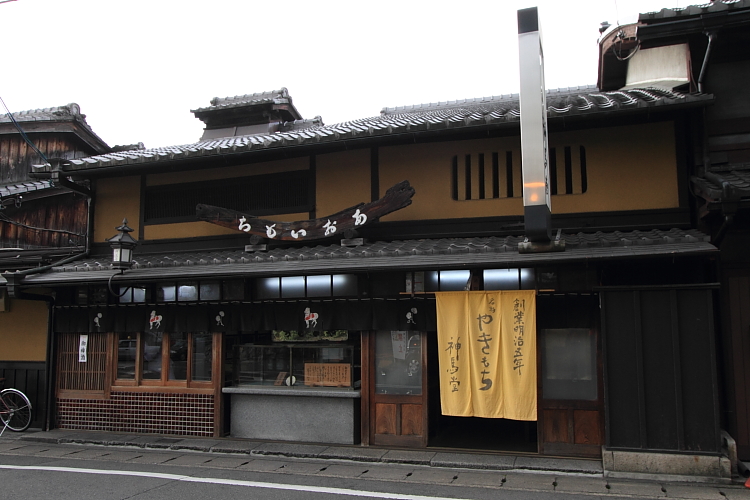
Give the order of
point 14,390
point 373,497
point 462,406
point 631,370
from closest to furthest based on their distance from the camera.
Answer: point 373,497
point 631,370
point 462,406
point 14,390

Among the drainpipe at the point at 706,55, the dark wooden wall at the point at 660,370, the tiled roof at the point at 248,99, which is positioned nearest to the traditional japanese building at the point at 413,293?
the dark wooden wall at the point at 660,370

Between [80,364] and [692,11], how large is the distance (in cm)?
1376

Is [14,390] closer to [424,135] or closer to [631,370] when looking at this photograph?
[424,135]

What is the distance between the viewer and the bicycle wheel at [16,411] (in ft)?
40.1

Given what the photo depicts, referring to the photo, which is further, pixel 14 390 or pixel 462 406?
pixel 14 390

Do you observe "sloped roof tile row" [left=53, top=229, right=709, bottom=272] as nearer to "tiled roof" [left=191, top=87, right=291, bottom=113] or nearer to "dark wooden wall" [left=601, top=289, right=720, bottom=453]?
"dark wooden wall" [left=601, top=289, right=720, bottom=453]

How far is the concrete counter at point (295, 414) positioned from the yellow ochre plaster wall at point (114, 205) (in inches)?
197

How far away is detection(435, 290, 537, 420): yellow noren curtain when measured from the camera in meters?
8.95

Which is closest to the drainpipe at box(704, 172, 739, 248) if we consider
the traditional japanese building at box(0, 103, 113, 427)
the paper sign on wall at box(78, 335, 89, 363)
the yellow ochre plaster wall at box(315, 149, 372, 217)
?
the yellow ochre plaster wall at box(315, 149, 372, 217)

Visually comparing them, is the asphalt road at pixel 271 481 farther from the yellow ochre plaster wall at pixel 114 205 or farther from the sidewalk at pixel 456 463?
the yellow ochre plaster wall at pixel 114 205

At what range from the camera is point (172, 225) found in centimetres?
1266

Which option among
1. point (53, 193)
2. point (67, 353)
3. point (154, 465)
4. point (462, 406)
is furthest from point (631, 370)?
point (53, 193)

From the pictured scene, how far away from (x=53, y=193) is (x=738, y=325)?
19046 mm

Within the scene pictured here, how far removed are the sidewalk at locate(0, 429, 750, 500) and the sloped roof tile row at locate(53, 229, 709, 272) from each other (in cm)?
341
